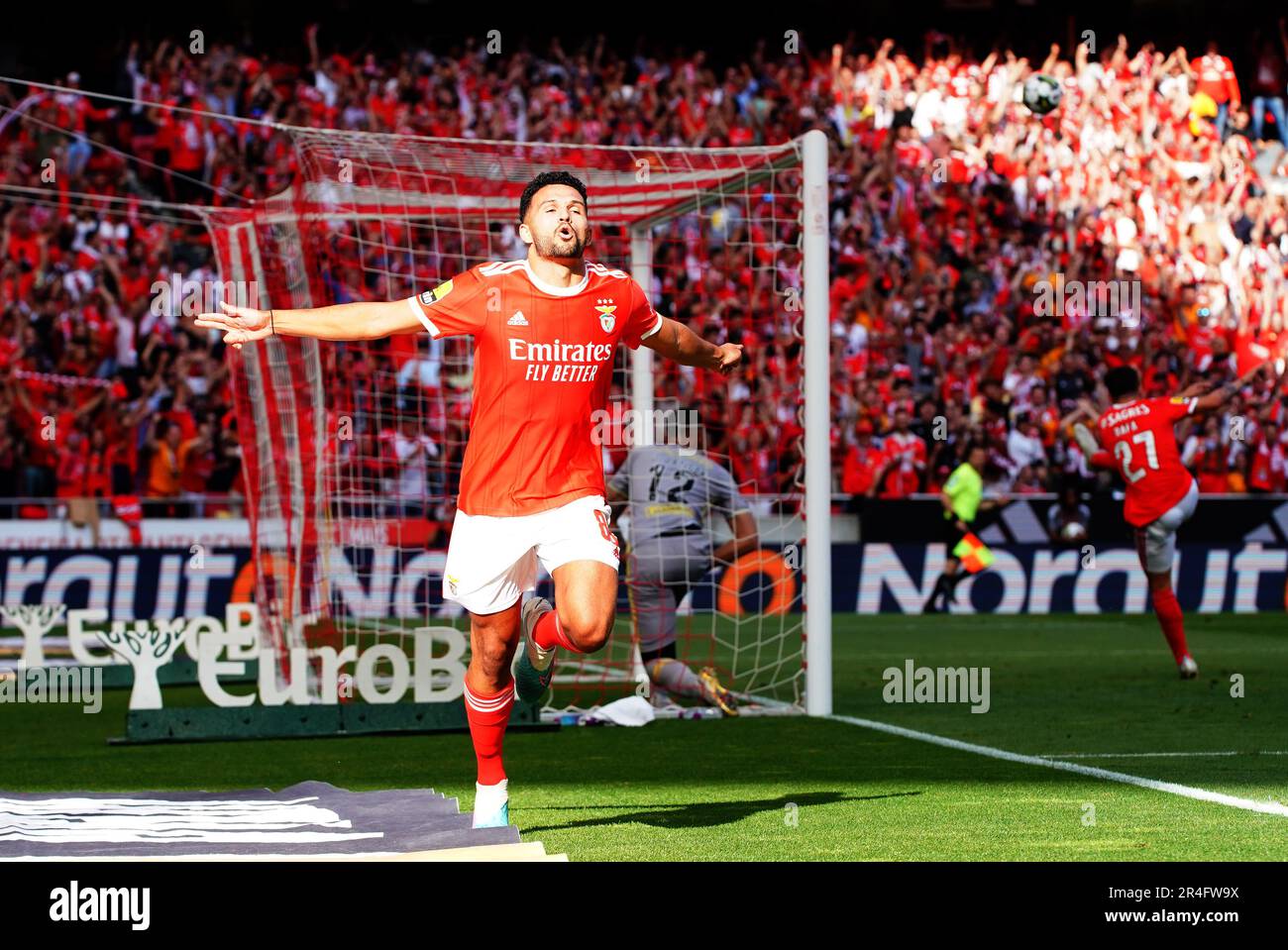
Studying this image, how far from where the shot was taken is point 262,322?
6.53 meters

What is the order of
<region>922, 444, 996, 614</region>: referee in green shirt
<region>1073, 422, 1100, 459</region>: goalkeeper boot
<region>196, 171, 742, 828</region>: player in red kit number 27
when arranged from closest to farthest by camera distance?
1. <region>196, 171, 742, 828</region>: player in red kit number 27
2. <region>1073, 422, 1100, 459</region>: goalkeeper boot
3. <region>922, 444, 996, 614</region>: referee in green shirt

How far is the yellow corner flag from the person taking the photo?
20797 mm

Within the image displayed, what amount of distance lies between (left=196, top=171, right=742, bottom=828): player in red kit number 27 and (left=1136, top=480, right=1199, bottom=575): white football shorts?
26.3 feet

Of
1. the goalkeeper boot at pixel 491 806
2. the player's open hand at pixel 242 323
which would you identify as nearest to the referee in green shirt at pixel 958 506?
the goalkeeper boot at pixel 491 806

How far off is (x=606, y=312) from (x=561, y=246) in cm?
32

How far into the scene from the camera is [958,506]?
2072 centimetres

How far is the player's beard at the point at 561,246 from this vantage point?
6723 mm

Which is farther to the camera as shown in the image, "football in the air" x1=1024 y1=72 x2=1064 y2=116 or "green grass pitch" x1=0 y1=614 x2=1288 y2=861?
"football in the air" x1=1024 y1=72 x2=1064 y2=116

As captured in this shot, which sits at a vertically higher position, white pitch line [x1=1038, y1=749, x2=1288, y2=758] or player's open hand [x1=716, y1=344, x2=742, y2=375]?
player's open hand [x1=716, y1=344, x2=742, y2=375]

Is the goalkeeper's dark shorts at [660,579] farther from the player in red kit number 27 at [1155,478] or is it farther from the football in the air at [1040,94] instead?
the football in the air at [1040,94]
